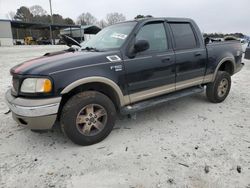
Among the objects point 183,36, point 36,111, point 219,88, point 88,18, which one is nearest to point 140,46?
point 183,36

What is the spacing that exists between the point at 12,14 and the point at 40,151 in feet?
286

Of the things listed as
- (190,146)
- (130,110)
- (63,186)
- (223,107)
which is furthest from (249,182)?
(223,107)

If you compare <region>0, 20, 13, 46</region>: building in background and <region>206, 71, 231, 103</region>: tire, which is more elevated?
<region>0, 20, 13, 46</region>: building in background

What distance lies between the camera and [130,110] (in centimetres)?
340

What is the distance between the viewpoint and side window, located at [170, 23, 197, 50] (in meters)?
4.02

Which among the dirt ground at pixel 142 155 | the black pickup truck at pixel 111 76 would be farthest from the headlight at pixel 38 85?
the dirt ground at pixel 142 155

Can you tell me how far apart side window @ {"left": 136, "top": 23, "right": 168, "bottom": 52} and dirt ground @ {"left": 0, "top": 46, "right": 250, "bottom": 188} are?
4.53 feet

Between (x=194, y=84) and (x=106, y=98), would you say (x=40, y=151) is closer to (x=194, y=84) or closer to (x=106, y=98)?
(x=106, y=98)

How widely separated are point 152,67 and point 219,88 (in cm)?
219

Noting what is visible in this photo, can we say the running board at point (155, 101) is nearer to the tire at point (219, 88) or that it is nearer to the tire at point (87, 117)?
the tire at point (87, 117)

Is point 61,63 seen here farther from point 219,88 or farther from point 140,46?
point 219,88

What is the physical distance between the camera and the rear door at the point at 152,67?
11.1 ft

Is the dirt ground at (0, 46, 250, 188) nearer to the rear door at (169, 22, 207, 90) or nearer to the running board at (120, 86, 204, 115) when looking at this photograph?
the running board at (120, 86, 204, 115)

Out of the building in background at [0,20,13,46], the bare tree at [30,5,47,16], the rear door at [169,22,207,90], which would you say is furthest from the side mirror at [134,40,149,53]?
the bare tree at [30,5,47,16]
